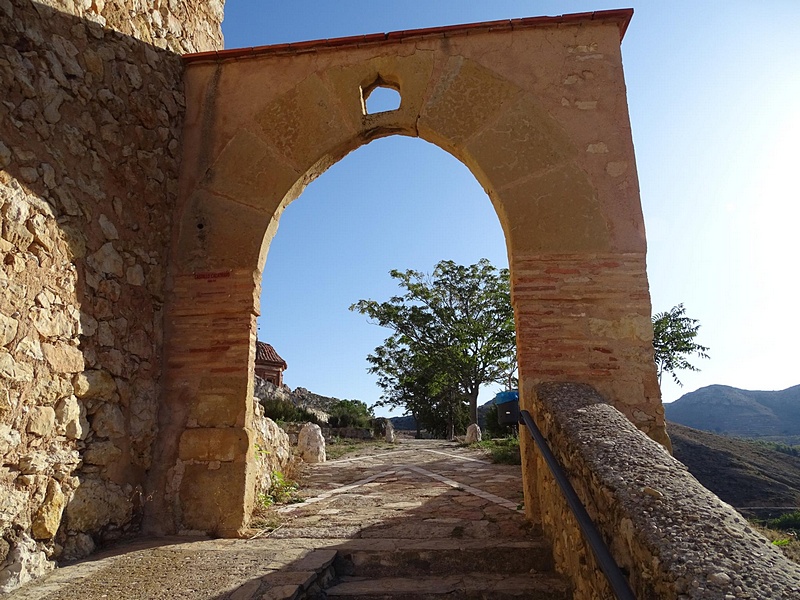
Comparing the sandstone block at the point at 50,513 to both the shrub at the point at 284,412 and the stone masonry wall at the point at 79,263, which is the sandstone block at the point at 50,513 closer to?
the stone masonry wall at the point at 79,263

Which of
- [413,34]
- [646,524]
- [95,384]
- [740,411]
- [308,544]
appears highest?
[413,34]

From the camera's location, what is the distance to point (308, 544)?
3.58 meters

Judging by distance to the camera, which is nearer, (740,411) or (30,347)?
(30,347)

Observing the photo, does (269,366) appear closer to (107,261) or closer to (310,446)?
(310,446)

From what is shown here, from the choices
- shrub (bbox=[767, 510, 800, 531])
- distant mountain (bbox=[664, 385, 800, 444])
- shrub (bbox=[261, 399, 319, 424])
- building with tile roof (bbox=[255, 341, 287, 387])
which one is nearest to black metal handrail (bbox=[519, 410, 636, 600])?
shrub (bbox=[767, 510, 800, 531])

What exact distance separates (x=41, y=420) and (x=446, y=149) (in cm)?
372

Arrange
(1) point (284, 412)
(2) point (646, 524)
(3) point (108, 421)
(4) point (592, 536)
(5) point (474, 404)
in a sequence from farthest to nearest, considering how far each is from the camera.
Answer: (5) point (474, 404)
(1) point (284, 412)
(3) point (108, 421)
(4) point (592, 536)
(2) point (646, 524)

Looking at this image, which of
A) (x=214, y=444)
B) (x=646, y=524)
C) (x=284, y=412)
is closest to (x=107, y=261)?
(x=214, y=444)

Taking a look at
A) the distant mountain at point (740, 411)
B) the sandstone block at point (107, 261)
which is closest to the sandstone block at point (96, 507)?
the sandstone block at point (107, 261)

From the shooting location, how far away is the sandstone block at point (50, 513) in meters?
3.05

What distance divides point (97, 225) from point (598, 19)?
449 centimetres

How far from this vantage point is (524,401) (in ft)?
13.2

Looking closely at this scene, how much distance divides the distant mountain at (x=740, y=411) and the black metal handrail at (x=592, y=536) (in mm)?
60753

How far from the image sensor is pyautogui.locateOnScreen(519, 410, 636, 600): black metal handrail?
193 cm
